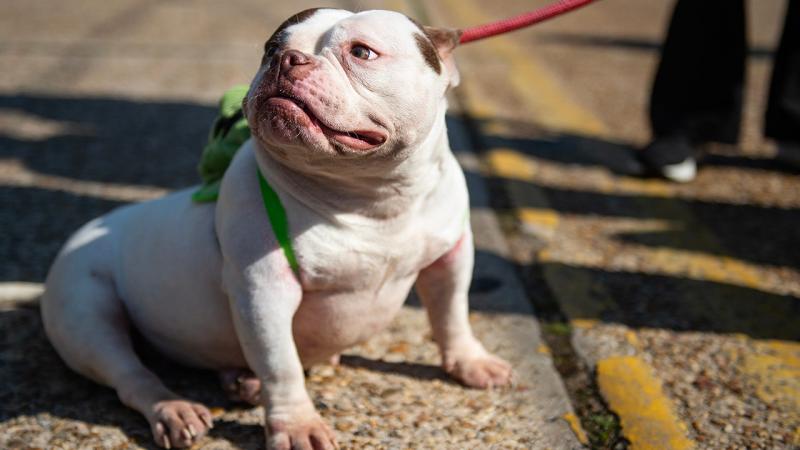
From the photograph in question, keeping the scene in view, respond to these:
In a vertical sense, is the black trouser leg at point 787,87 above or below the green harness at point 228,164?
below

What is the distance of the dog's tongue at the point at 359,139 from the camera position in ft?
6.52

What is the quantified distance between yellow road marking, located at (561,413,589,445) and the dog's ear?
1.00 metres

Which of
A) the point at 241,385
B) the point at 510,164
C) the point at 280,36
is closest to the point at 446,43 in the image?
the point at 280,36

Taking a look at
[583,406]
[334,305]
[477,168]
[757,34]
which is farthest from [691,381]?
[757,34]

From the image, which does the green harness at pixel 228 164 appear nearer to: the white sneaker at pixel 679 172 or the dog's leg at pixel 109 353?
the dog's leg at pixel 109 353

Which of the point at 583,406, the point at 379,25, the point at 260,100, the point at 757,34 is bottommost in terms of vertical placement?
the point at 757,34

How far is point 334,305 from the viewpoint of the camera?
7.51ft

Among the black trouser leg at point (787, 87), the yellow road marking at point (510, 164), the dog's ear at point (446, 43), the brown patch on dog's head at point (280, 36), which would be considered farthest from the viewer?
the yellow road marking at point (510, 164)

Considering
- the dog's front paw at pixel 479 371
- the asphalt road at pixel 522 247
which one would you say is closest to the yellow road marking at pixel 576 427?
the asphalt road at pixel 522 247

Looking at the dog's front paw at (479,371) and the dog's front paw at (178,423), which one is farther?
the dog's front paw at (479,371)

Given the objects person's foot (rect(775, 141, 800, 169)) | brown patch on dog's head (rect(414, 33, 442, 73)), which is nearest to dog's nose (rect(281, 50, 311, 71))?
brown patch on dog's head (rect(414, 33, 442, 73))

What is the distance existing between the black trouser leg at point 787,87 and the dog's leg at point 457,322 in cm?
251

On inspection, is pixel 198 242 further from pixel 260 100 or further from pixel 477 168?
pixel 477 168

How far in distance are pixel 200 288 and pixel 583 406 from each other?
1.15 metres
